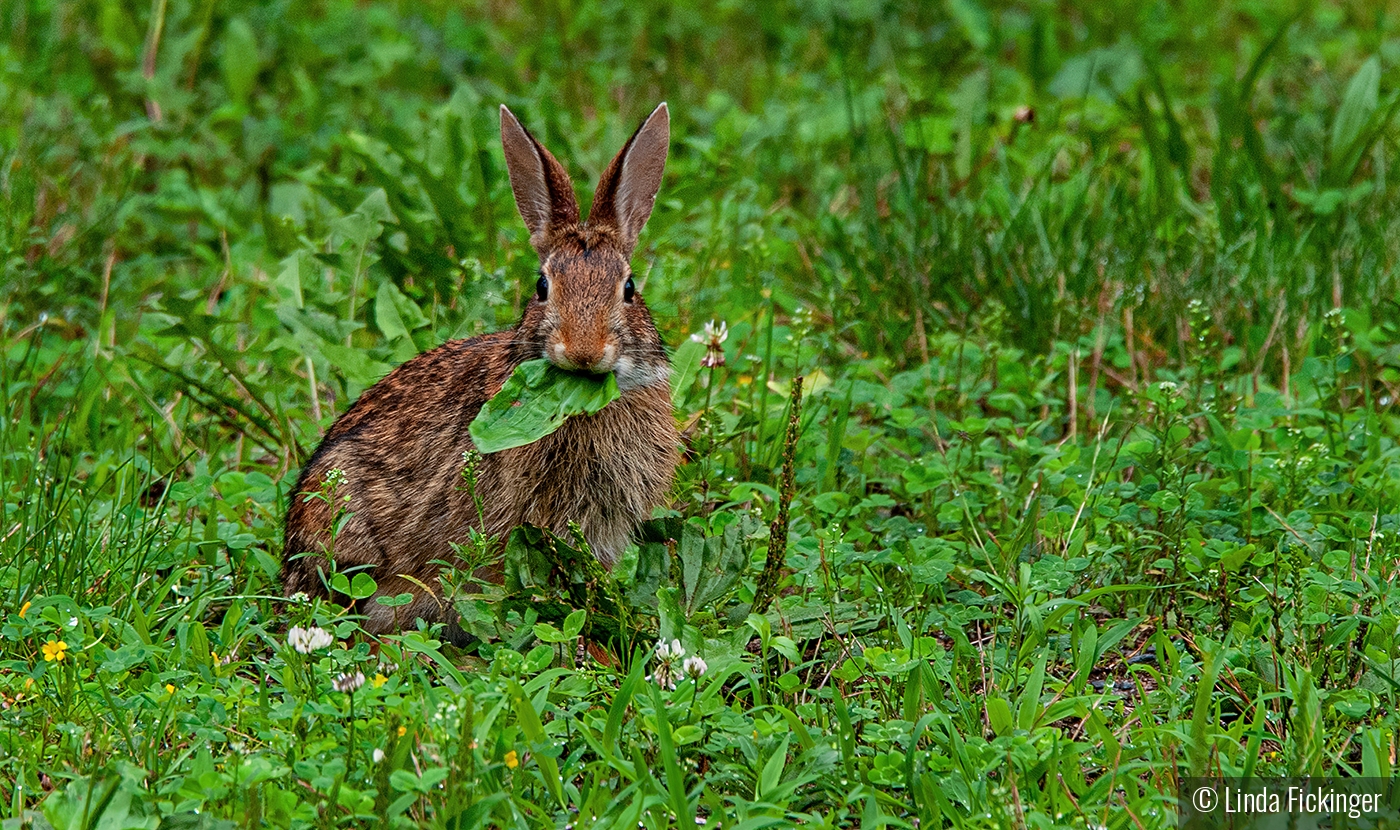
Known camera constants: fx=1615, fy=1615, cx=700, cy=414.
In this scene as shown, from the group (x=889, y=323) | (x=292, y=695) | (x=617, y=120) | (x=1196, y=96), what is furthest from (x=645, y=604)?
(x=1196, y=96)

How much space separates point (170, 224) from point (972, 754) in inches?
196

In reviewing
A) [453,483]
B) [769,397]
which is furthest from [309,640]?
[769,397]

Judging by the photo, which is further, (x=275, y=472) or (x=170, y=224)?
(x=170, y=224)

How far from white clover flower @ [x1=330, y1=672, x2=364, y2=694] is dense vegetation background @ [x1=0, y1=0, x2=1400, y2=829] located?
0.20ft

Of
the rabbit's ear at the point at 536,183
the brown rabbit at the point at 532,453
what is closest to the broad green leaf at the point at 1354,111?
the brown rabbit at the point at 532,453

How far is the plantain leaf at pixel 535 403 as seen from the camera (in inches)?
152

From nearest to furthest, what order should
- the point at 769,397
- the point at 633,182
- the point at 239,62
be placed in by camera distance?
the point at 633,182 → the point at 769,397 → the point at 239,62

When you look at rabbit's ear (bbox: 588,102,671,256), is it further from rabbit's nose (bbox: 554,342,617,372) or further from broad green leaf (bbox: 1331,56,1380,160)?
broad green leaf (bbox: 1331,56,1380,160)

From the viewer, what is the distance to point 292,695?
3.52m

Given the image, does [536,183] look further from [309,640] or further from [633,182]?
[309,640]

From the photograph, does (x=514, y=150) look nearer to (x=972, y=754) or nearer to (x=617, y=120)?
(x=972, y=754)

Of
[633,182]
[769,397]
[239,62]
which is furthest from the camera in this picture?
[239,62]

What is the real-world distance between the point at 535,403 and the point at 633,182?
32.5 inches

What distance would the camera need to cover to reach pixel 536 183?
14.7 feet
